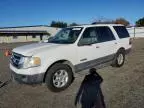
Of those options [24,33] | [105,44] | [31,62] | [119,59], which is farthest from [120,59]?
[24,33]

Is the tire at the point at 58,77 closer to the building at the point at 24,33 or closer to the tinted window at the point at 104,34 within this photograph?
the tinted window at the point at 104,34

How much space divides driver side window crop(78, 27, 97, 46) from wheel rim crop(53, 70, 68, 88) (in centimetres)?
115

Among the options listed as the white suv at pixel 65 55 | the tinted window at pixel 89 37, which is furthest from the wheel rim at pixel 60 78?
the tinted window at pixel 89 37

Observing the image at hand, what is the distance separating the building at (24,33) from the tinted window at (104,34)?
49.6 metres

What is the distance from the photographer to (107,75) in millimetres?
7914

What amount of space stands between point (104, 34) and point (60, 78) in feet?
9.33

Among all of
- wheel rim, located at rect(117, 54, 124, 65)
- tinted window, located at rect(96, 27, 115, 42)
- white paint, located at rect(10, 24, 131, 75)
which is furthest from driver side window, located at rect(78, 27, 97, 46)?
wheel rim, located at rect(117, 54, 124, 65)

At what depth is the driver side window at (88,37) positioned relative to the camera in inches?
281

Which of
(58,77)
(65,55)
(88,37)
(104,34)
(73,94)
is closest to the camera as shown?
(73,94)

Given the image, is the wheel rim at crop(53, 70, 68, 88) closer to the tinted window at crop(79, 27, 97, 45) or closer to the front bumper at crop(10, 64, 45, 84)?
the front bumper at crop(10, 64, 45, 84)

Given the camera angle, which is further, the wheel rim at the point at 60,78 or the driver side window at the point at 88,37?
the driver side window at the point at 88,37

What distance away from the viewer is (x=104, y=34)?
8.27m

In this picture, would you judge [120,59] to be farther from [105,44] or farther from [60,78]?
[60,78]

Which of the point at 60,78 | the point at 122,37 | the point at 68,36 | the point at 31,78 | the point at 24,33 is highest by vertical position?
the point at 24,33
